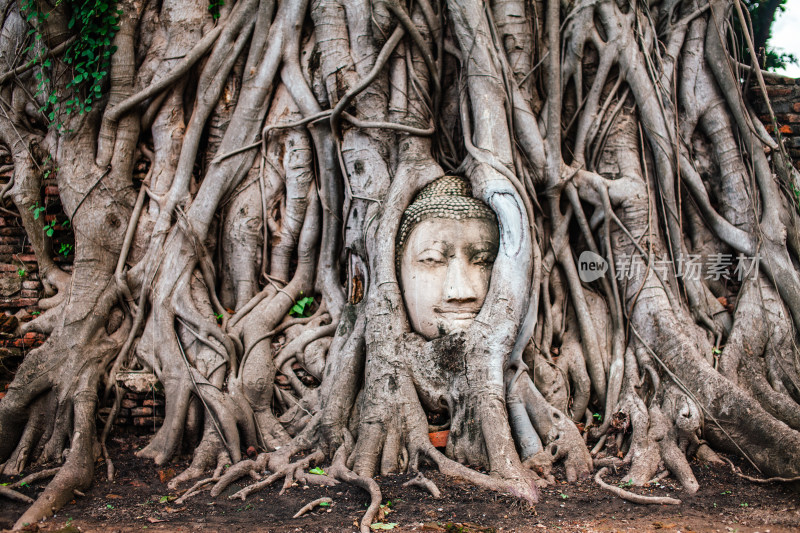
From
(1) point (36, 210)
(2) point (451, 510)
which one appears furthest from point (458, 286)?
(1) point (36, 210)

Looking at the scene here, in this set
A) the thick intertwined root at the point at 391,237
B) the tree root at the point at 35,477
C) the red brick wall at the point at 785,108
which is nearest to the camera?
the tree root at the point at 35,477

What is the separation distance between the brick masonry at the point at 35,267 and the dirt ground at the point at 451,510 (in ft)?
2.47

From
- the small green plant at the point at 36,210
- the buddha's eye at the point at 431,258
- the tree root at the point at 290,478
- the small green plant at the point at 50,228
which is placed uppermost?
the small green plant at the point at 36,210

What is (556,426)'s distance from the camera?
3.13 metres

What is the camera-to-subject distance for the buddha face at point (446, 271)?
3.32 metres

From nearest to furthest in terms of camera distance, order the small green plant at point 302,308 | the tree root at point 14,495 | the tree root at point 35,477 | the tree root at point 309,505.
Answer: the tree root at point 309,505
the tree root at point 14,495
the tree root at point 35,477
the small green plant at point 302,308

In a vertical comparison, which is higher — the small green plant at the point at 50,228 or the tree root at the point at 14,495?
the small green plant at the point at 50,228

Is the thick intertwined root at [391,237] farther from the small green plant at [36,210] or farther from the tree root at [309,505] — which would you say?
the tree root at [309,505]

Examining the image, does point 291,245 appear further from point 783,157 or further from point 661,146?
point 783,157

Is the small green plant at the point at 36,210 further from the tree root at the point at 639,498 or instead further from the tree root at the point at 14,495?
the tree root at the point at 639,498

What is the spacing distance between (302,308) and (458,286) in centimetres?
129

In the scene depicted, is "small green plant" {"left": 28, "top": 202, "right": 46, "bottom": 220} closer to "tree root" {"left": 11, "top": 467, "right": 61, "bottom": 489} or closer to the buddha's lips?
"tree root" {"left": 11, "top": 467, "right": 61, "bottom": 489}

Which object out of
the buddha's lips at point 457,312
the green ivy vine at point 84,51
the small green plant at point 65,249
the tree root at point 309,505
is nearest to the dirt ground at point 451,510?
the tree root at point 309,505

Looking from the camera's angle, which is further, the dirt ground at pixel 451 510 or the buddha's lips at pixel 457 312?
the buddha's lips at pixel 457 312
